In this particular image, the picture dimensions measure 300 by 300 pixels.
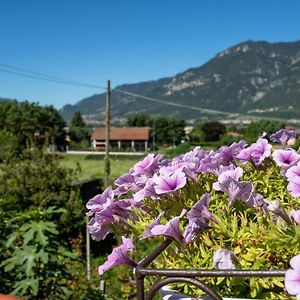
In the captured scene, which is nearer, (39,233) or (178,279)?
(178,279)

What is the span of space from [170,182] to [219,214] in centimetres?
12

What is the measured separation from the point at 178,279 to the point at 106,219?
270mm

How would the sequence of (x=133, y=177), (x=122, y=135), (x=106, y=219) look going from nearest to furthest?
(x=106, y=219) → (x=133, y=177) → (x=122, y=135)

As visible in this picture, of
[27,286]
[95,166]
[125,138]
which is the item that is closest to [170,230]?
[27,286]

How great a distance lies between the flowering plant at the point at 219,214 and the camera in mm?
767

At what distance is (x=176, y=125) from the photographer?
99.3 m

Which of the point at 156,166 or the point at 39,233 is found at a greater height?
the point at 156,166

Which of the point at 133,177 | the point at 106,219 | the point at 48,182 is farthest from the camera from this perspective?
the point at 48,182

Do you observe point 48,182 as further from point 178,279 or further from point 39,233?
point 178,279

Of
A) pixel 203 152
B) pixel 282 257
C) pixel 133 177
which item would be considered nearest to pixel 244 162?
pixel 203 152

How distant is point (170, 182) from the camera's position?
3.00 ft

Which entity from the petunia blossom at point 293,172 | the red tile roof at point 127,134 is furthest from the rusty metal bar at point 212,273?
the red tile roof at point 127,134

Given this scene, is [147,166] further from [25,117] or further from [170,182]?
[25,117]

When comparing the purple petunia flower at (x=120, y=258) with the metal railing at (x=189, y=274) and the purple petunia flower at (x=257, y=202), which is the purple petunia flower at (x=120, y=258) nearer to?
the metal railing at (x=189, y=274)
